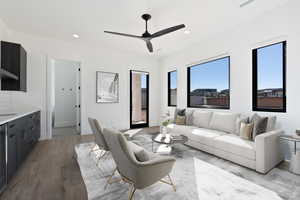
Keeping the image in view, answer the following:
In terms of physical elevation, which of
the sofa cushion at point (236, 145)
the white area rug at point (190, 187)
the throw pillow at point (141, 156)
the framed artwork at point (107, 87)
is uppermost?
the framed artwork at point (107, 87)

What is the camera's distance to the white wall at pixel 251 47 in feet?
8.59

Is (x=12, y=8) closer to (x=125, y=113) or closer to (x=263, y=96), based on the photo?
(x=125, y=113)

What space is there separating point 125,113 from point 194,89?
278cm

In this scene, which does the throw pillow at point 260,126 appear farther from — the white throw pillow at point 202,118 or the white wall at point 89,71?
the white wall at point 89,71

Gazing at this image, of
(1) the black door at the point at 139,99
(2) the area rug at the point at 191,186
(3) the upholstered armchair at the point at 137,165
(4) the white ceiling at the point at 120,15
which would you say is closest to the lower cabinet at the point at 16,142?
(2) the area rug at the point at 191,186

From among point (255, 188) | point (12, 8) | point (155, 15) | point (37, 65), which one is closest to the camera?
point (255, 188)

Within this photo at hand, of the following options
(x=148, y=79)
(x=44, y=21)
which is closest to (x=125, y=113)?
(x=148, y=79)

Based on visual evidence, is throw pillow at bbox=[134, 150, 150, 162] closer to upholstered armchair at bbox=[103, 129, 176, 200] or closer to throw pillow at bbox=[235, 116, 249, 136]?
upholstered armchair at bbox=[103, 129, 176, 200]

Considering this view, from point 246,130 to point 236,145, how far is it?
399 mm

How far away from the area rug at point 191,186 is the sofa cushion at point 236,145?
36 cm

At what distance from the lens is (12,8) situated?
9.34 ft

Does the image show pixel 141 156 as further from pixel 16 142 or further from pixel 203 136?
pixel 16 142

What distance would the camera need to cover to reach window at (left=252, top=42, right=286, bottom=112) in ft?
9.52

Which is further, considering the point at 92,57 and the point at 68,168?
the point at 92,57
